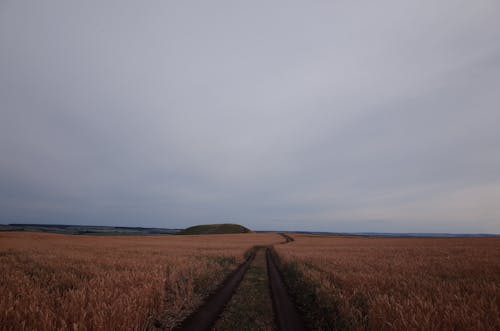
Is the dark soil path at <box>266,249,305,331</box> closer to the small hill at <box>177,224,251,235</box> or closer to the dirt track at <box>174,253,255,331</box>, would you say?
the dirt track at <box>174,253,255,331</box>

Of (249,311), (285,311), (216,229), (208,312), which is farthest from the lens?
(216,229)

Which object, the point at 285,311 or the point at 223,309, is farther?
the point at 223,309

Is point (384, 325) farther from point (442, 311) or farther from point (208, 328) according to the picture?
point (208, 328)

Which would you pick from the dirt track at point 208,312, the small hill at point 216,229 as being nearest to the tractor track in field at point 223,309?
the dirt track at point 208,312

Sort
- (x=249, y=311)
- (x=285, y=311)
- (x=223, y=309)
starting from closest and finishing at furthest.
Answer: (x=285, y=311), (x=249, y=311), (x=223, y=309)

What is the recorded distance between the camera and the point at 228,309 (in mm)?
7105

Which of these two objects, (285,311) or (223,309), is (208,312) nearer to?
(223,309)

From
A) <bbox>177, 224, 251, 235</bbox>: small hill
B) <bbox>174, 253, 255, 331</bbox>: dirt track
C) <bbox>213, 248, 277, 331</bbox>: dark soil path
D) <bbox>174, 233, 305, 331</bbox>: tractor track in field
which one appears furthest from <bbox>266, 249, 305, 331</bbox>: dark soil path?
<bbox>177, 224, 251, 235</bbox>: small hill

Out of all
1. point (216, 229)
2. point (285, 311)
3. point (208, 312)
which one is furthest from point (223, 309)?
point (216, 229)

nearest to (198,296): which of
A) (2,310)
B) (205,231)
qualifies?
(2,310)

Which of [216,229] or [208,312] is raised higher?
[208,312]

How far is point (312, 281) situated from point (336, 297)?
2740 mm

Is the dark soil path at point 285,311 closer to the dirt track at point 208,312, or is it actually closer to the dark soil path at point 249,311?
the dark soil path at point 249,311

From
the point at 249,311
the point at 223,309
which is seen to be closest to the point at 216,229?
the point at 223,309
